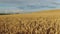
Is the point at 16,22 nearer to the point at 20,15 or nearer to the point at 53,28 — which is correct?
the point at 20,15

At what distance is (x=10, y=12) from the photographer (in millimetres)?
726

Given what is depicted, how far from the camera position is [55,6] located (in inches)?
30.1

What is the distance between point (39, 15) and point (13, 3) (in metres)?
0.21

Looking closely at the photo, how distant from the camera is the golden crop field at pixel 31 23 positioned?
0.72 meters

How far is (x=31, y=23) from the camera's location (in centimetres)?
74

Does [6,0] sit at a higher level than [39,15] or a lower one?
higher

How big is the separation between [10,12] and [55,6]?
0.33 metres

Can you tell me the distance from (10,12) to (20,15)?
0.24 ft

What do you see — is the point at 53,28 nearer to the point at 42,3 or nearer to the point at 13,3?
the point at 42,3

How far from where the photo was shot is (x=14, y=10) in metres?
0.73

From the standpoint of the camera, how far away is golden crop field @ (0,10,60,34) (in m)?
0.72

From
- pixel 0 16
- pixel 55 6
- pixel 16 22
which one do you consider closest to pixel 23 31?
pixel 16 22

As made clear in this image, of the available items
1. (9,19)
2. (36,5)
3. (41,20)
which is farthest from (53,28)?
(9,19)

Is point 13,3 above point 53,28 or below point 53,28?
above
